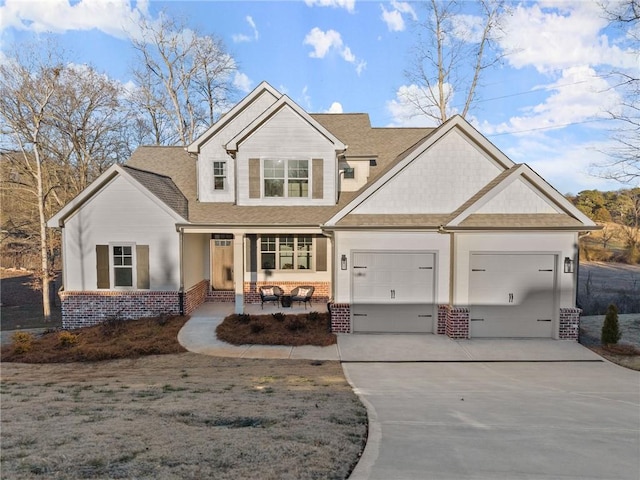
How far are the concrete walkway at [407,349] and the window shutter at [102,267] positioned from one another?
3.82 metres

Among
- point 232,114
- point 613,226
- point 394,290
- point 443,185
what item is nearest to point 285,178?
point 232,114

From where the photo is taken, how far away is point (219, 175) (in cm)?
1437

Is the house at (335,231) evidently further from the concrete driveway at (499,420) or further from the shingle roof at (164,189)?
the concrete driveway at (499,420)

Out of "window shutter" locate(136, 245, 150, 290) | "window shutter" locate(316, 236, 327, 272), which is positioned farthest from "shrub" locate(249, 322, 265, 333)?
"window shutter" locate(136, 245, 150, 290)

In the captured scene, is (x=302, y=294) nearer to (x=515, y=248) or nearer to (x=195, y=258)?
(x=195, y=258)

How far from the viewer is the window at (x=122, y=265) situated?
12469mm

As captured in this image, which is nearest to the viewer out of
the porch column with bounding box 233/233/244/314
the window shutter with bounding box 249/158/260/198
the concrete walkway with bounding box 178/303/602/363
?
the concrete walkway with bounding box 178/303/602/363

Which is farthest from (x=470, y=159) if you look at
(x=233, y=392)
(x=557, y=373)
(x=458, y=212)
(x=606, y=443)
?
(x=233, y=392)

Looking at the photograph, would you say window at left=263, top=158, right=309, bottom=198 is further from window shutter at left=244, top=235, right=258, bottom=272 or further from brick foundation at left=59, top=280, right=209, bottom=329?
brick foundation at left=59, top=280, right=209, bottom=329

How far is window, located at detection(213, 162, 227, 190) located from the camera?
47.1ft

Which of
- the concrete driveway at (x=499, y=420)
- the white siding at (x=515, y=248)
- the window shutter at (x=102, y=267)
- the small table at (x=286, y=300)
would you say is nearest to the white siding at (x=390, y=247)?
the white siding at (x=515, y=248)

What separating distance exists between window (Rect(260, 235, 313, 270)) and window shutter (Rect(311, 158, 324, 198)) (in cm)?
188

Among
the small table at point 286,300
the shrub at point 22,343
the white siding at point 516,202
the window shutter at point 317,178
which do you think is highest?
the window shutter at point 317,178

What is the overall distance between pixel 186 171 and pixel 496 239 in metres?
12.6
